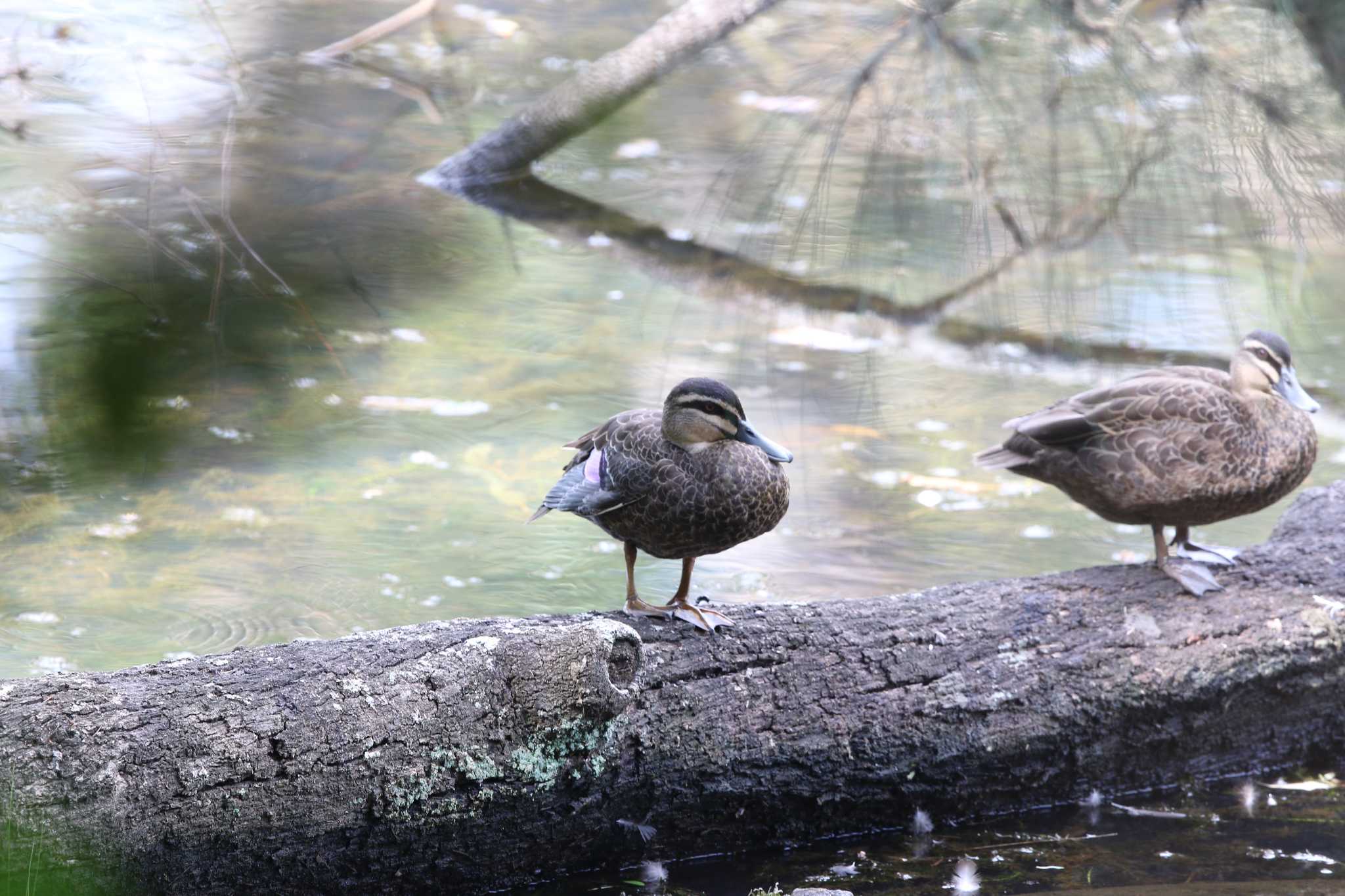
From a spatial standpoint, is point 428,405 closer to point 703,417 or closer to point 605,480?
point 605,480

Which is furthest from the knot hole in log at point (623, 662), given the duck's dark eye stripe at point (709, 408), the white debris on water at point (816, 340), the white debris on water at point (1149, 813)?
the white debris on water at point (816, 340)

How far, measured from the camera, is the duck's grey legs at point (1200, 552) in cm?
315

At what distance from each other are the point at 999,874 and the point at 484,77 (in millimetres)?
7660

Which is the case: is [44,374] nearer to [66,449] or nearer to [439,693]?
[66,449]

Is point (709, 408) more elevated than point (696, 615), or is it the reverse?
point (709, 408)

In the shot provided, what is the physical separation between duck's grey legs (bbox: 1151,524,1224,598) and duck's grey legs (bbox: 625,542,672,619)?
1.24 m

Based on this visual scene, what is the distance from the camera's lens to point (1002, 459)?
10.5ft

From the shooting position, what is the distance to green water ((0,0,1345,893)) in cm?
106

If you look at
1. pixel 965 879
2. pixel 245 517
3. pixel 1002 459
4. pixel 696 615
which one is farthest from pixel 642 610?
pixel 245 517

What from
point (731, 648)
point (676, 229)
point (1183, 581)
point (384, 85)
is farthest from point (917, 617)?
point (384, 85)

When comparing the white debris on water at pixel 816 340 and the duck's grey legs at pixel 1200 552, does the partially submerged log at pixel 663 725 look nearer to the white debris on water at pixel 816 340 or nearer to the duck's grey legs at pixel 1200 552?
the duck's grey legs at pixel 1200 552

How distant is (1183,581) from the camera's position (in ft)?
9.95

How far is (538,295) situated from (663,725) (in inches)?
168

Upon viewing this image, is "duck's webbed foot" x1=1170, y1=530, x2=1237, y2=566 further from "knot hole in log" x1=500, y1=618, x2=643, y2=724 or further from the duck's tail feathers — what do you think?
"knot hole in log" x1=500, y1=618, x2=643, y2=724
